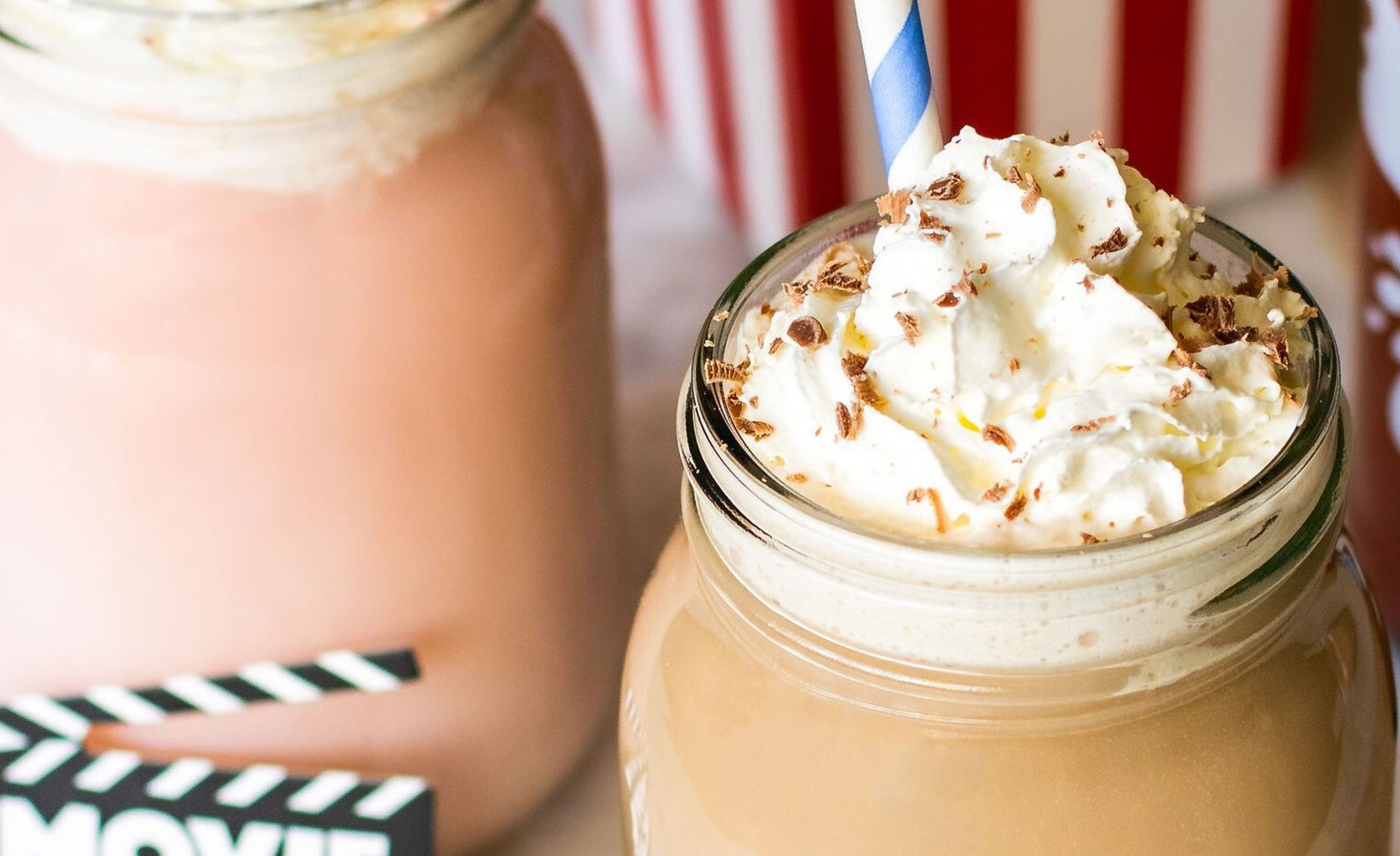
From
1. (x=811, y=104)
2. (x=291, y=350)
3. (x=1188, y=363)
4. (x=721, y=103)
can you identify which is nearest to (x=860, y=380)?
(x=1188, y=363)

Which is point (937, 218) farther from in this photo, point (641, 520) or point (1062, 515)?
point (641, 520)

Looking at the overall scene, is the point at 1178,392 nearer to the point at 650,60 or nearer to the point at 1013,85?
the point at 1013,85

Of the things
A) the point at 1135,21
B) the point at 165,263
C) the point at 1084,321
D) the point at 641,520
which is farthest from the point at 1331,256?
the point at 165,263

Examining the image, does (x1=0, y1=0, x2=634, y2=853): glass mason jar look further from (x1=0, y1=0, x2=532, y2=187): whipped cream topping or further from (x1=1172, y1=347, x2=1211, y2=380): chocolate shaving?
(x1=1172, y1=347, x2=1211, y2=380): chocolate shaving

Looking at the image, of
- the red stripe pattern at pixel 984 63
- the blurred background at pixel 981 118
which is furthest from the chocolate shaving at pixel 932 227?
the red stripe pattern at pixel 984 63

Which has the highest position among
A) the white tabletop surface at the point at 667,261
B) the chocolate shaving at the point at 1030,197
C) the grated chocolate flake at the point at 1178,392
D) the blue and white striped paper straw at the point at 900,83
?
the blue and white striped paper straw at the point at 900,83

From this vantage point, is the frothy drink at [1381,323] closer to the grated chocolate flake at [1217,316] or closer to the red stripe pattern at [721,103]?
the grated chocolate flake at [1217,316]

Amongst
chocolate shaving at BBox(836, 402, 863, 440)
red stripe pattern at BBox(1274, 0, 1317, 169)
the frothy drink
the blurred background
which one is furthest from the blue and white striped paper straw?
red stripe pattern at BBox(1274, 0, 1317, 169)
